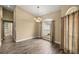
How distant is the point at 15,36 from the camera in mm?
3031

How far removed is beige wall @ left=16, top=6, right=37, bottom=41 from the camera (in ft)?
8.82

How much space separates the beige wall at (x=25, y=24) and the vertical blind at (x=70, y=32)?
989 mm

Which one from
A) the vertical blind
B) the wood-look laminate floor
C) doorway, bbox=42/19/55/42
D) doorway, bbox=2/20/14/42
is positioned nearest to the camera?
the vertical blind

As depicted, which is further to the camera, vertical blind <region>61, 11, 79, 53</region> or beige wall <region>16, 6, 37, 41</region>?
beige wall <region>16, 6, 37, 41</region>

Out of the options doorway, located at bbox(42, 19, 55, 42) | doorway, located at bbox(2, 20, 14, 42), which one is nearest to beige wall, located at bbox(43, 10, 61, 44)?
doorway, located at bbox(42, 19, 55, 42)

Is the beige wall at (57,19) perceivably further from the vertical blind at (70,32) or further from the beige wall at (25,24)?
the beige wall at (25,24)

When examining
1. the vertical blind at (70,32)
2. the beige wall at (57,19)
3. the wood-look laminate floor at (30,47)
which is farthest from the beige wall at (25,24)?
the vertical blind at (70,32)

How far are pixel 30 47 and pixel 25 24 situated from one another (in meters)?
0.80

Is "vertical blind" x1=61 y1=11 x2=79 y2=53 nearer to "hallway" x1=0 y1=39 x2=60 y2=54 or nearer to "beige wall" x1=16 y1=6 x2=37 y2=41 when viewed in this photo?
"hallway" x1=0 y1=39 x2=60 y2=54

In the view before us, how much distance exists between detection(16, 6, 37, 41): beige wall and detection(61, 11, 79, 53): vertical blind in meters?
0.99

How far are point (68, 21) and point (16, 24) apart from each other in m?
1.77

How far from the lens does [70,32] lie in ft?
7.67

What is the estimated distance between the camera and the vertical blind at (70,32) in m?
2.11
